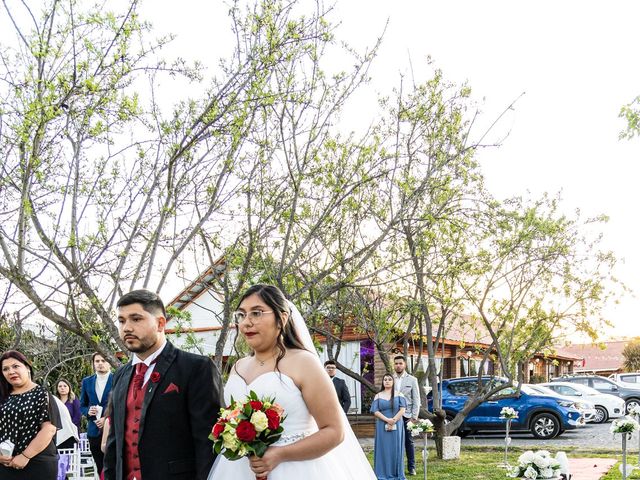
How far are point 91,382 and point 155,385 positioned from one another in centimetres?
634

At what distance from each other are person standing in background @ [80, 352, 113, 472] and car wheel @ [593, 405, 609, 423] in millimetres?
23020

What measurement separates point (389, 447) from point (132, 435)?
919cm

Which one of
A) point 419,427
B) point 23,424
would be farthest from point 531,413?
point 23,424

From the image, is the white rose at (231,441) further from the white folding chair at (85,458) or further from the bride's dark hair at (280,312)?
the white folding chair at (85,458)

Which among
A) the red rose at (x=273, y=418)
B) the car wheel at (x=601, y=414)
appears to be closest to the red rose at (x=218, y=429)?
the red rose at (x=273, y=418)

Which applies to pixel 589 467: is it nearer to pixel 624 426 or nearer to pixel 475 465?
pixel 475 465

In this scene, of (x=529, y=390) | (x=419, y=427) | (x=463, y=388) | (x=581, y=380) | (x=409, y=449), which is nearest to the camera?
(x=419, y=427)

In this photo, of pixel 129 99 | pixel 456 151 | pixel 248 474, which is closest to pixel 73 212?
pixel 129 99

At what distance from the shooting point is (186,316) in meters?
8.00

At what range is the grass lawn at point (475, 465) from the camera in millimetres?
14336

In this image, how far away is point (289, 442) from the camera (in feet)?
14.2

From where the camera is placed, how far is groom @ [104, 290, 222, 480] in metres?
4.41

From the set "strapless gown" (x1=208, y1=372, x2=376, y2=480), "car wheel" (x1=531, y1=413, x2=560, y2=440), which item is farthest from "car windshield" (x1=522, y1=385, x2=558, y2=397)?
"strapless gown" (x1=208, y1=372, x2=376, y2=480)

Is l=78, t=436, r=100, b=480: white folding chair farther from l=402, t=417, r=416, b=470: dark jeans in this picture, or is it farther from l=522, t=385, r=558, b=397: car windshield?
l=522, t=385, r=558, b=397: car windshield
